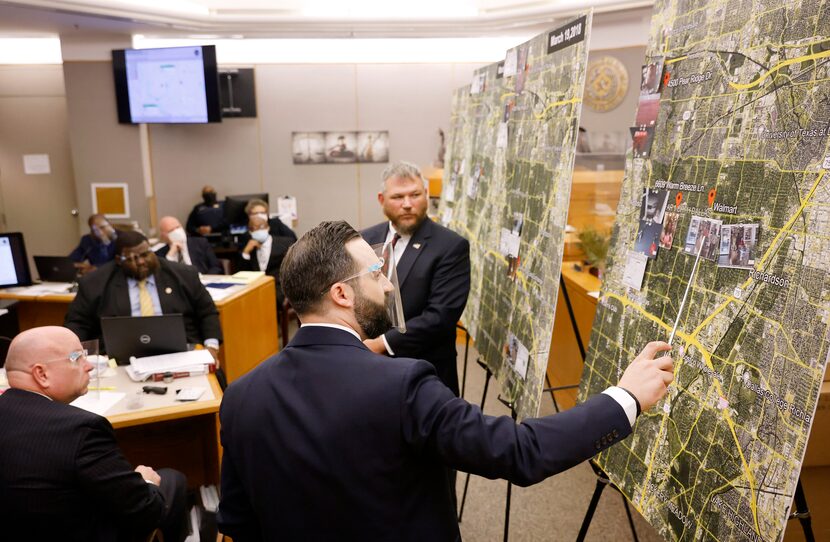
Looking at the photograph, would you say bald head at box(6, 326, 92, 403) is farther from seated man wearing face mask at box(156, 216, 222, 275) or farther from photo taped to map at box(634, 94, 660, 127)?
seated man wearing face mask at box(156, 216, 222, 275)

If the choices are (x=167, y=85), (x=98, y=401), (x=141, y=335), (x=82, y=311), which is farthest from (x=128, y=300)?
(x=167, y=85)

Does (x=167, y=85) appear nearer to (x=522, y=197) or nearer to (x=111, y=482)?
(x=522, y=197)

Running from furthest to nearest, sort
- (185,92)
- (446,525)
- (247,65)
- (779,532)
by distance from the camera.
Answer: (247,65) < (185,92) < (446,525) < (779,532)

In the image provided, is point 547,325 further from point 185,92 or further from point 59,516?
point 185,92

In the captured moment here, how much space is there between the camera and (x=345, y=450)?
1.32 metres

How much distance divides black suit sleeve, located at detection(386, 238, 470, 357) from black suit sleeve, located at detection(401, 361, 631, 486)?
1421 mm

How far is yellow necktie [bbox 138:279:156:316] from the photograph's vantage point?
3699 millimetres

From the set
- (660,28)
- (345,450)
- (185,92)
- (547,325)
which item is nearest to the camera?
(345,450)

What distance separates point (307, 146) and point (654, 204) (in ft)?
22.2

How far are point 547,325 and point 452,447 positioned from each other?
1.01m

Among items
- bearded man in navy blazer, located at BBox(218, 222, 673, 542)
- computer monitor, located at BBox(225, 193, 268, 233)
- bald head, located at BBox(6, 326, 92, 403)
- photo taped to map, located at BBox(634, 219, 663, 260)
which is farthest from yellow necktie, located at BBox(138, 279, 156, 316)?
computer monitor, located at BBox(225, 193, 268, 233)

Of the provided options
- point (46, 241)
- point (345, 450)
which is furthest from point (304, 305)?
point (46, 241)

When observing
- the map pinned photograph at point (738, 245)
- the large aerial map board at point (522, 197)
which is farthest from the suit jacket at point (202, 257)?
the map pinned photograph at point (738, 245)

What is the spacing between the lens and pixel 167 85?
696 centimetres
